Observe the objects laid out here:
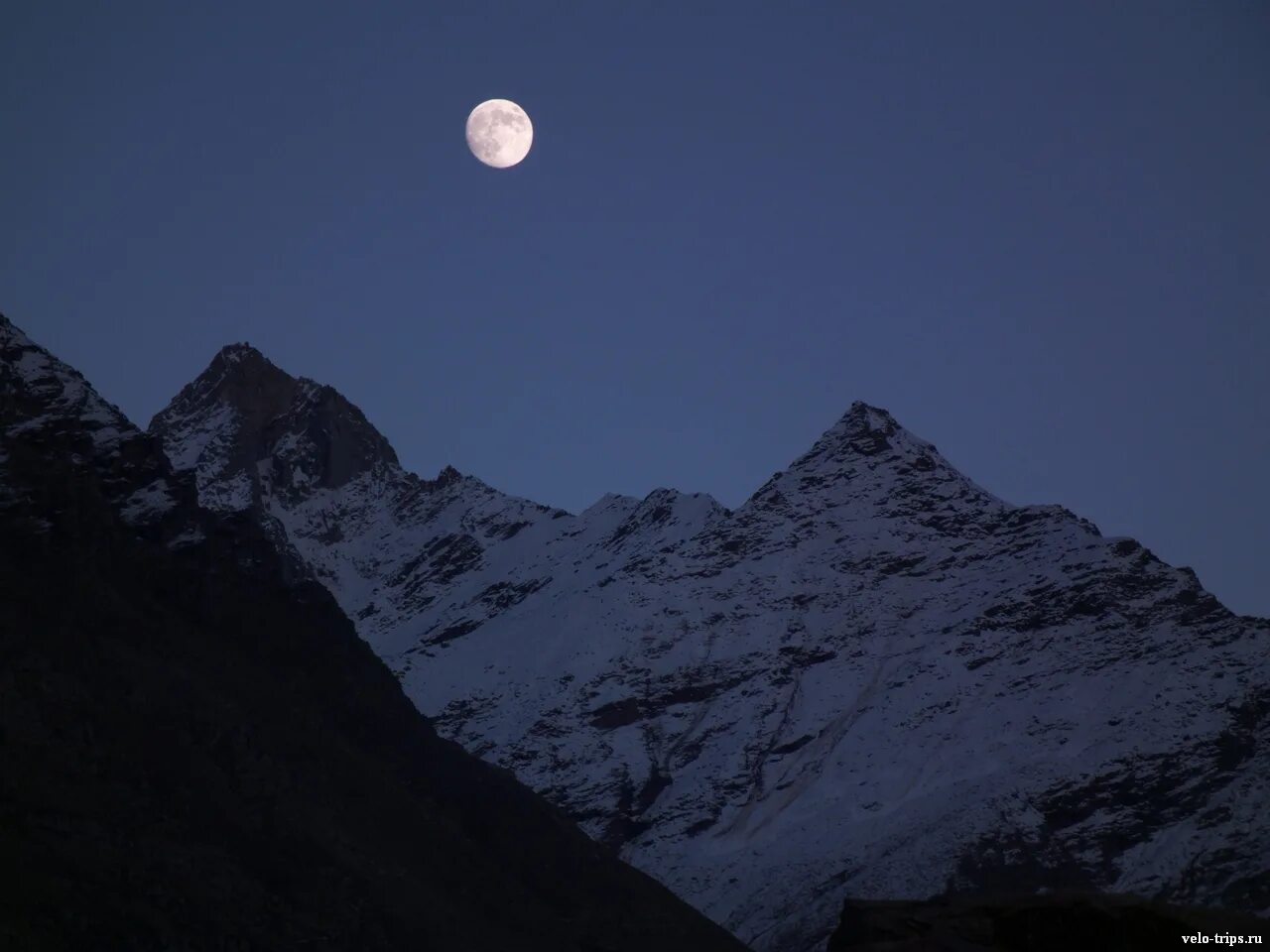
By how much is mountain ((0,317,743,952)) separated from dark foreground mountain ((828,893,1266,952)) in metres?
44.1

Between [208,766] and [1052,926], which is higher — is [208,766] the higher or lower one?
the higher one

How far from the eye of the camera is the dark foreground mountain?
37.3 metres

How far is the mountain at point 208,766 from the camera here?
81500 millimetres

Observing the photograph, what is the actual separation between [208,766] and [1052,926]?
6667 cm

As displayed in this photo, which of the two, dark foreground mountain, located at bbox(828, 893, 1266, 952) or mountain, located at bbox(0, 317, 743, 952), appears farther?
mountain, located at bbox(0, 317, 743, 952)

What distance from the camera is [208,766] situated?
9575cm

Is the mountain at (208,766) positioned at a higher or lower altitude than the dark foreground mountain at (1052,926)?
higher

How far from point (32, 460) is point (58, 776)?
36116 mm

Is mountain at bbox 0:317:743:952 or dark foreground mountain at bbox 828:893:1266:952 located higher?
mountain at bbox 0:317:743:952

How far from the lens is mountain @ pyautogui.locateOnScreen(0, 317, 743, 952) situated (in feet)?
267

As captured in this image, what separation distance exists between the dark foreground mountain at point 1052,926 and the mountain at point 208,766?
44147mm

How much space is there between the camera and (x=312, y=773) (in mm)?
107938

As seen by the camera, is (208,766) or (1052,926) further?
(208,766)

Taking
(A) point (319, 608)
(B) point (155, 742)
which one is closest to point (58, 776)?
(B) point (155, 742)
